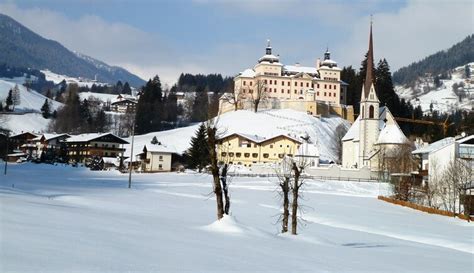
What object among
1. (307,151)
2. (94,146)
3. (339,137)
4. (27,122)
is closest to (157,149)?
(307,151)

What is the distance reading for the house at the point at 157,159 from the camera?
74000 mm

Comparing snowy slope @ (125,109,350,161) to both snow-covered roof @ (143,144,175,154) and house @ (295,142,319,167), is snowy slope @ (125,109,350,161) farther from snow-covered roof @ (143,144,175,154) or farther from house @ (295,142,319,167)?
snow-covered roof @ (143,144,175,154)

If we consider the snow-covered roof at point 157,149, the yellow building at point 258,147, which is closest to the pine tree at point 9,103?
the snow-covered roof at point 157,149

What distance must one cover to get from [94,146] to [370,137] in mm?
47219

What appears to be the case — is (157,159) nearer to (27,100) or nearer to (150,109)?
(150,109)

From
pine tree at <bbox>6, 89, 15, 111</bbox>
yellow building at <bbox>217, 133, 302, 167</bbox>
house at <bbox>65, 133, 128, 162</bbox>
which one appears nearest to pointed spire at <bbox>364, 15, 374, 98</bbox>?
yellow building at <bbox>217, 133, 302, 167</bbox>

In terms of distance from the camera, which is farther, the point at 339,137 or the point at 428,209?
the point at 339,137

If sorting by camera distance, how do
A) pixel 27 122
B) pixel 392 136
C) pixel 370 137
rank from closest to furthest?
pixel 392 136 → pixel 370 137 → pixel 27 122

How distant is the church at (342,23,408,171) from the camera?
73.1 m

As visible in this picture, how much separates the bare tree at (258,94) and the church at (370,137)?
28444 millimetres

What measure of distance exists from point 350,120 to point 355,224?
85869 mm

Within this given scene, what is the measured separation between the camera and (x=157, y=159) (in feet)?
245

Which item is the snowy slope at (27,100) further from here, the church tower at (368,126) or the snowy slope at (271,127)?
the church tower at (368,126)

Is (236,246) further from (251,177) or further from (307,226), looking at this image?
(251,177)
